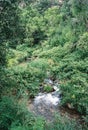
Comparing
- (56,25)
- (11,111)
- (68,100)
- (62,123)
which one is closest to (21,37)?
(11,111)

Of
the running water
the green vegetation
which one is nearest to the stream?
the running water

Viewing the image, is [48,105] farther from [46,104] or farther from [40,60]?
[40,60]

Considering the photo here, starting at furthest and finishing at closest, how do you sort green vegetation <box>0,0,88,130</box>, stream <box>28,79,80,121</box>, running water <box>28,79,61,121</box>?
running water <box>28,79,61,121</box>
stream <box>28,79,80,121</box>
green vegetation <box>0,0,88,130</box>

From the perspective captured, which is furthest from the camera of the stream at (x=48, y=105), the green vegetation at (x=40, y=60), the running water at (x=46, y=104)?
the running water at (x=46, y=104)

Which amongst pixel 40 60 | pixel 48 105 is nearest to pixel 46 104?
pixel 48 105

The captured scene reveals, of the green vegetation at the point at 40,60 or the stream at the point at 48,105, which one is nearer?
the green vegetation at the point at 40,60

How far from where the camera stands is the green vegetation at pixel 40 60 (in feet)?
24.2

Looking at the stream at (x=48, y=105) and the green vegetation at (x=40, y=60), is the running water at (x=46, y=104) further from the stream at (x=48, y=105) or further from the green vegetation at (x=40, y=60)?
the green vegetation at (x=40, y=60)

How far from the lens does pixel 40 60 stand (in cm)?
1811

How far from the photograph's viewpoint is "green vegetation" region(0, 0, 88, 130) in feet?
24.2

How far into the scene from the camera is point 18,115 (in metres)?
7.39

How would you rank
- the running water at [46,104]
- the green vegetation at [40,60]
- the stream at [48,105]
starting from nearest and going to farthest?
the green vegetation at [40,60]
the stream at [48,105]
the running water at [46,104]

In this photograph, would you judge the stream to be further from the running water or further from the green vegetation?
the green vegetation

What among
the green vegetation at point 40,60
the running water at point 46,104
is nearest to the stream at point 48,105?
the running water at point 46,104
